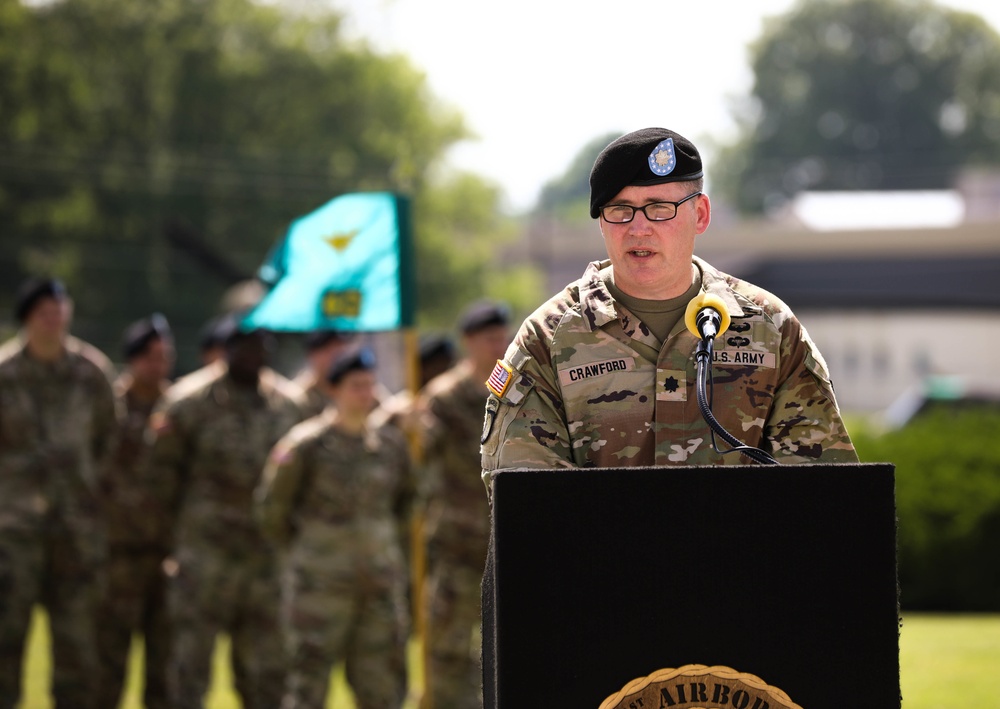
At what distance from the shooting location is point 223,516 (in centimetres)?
941

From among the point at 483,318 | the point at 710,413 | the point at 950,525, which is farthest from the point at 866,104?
the point at 710,413

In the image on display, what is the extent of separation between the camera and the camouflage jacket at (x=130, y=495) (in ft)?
32.3

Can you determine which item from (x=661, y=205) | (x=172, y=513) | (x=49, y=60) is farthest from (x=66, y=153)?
(x=661, y=205)

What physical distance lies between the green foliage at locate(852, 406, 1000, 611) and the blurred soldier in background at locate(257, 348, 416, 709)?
6821mm

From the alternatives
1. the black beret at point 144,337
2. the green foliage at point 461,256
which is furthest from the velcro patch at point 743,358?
the green foliage at point 461,256

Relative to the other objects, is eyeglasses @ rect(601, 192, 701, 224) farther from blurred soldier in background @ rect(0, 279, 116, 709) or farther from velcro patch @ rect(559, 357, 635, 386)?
blurred soldier in background @ rect(0, 279, 116, 709)

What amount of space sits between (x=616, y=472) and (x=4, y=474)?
21.2 feet

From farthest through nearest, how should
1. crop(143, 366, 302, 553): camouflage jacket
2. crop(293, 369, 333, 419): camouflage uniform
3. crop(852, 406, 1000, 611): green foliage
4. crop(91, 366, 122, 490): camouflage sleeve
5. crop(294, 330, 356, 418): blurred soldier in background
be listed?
crop(852, 406, 1000, 611): green foliage < crop(294, 330, 356, 418): blurred soldier in background < crop(293, 369, 333, 419): camouflage uniform < crop(143, 366, 302, 553): camouflage jacket < crop(91, 366, 122, 490): camouflage sleeve

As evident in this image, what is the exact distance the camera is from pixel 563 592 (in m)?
3.00

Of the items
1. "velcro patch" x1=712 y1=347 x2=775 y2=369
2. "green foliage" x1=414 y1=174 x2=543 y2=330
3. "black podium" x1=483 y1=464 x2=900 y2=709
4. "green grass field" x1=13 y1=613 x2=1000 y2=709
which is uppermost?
"green foliage" x1=414 y1=174 x2=543 y2=330

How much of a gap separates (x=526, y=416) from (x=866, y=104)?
8831 centimetres

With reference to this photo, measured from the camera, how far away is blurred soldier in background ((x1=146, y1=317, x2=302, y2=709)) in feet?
30.3

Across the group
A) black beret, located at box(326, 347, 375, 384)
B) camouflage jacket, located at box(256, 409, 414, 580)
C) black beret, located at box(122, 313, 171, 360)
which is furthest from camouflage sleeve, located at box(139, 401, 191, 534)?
black beret, located at box(326, 347, 375, 384)

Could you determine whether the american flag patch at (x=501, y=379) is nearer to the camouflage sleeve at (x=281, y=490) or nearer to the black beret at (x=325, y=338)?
the camouflage sleeve at (x=281, y=490)
